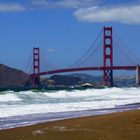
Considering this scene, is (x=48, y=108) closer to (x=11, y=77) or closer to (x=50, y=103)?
(x=50, y=103)

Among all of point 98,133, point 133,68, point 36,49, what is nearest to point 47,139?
point 98,133

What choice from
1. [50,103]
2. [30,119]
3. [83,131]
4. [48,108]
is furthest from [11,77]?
[83,131]

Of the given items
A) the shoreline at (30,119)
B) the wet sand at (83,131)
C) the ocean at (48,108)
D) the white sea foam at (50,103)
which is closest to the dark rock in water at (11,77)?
the white sea foam at (50,103)

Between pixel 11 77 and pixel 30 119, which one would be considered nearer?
pixel 30 119

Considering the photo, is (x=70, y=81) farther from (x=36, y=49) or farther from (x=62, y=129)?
(x=62, y=129)

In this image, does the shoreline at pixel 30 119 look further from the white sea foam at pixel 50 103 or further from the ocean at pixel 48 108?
the white sea foam at pixel 50 103

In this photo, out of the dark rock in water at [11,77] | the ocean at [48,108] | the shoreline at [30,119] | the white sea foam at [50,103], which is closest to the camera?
the shoreline at [30,119]

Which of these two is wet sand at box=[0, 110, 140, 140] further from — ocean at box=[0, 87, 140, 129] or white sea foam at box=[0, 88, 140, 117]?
white sea foam at box=[0, 88, 140, 117]

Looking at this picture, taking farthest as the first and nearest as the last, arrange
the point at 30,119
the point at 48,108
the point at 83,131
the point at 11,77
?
1. the point at 11,77
2. the point at 48,108
3. the point at 30,119
4. the point at 83,131

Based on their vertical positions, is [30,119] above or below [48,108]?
above
